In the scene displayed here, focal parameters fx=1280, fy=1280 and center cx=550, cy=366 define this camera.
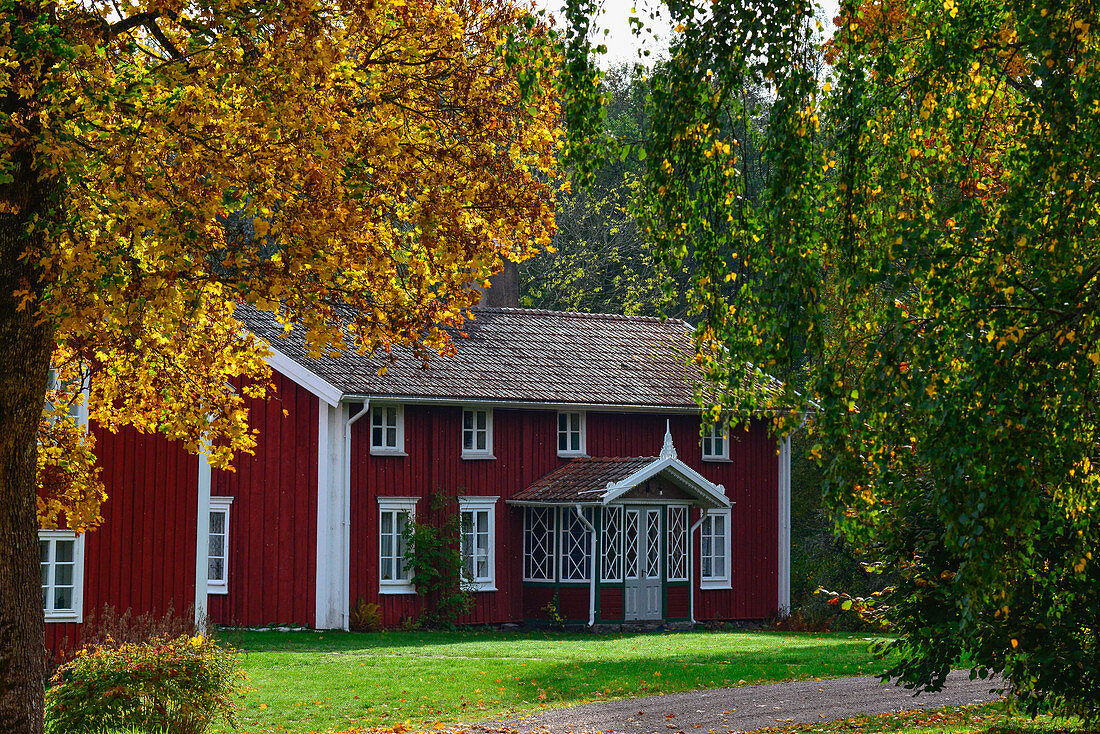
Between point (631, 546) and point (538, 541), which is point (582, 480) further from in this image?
point (631, 546)

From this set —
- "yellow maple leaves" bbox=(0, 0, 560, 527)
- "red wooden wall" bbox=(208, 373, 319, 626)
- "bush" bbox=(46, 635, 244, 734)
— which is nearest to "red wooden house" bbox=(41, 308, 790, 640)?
"red wooden wall" bbox=(208, 373, 319, 626)

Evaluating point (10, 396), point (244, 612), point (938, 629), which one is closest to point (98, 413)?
point (10, 396)

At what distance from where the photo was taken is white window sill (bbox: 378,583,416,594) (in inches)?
1053

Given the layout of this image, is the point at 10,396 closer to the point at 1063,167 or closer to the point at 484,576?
the point at 1063,167

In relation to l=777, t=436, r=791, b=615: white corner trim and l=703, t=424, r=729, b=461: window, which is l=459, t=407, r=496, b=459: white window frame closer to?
l=703, t=424, r=729, b=461: window

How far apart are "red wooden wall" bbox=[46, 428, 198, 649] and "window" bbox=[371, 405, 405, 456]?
5.62 meters

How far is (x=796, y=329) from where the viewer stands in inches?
276

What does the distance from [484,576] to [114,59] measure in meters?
19.2

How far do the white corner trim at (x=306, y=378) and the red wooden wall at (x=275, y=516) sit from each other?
0.21 m

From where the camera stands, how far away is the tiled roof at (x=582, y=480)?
27.6 m

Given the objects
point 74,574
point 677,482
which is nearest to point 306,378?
point 74,574

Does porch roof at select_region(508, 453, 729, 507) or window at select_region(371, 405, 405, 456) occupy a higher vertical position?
window at select_region(371, 405, 405, 456)

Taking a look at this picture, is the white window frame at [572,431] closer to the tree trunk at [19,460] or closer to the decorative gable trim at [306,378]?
the decorative gable trim at [306,378]

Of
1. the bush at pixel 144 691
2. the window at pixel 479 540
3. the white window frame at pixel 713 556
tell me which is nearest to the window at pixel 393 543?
the window at pixel 479 540
